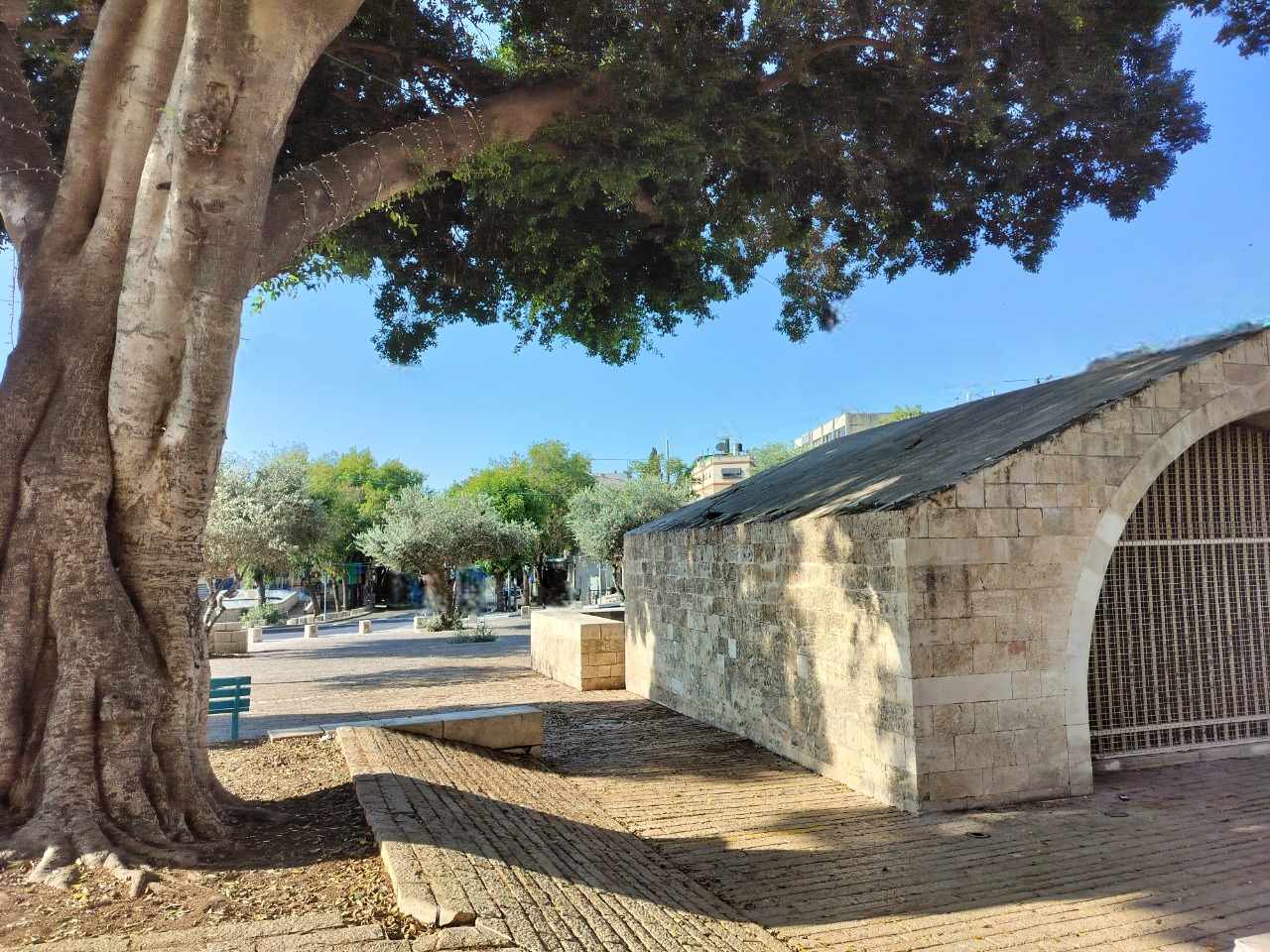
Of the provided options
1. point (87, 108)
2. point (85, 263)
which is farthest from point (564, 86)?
point (85, 263)

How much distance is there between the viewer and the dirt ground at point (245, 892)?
3645 millimetres

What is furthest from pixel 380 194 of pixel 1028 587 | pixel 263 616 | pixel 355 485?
pixel 355 485

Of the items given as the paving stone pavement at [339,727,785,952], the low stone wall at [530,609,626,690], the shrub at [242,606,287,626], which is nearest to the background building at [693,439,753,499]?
the shrub at [242,606,287,626]

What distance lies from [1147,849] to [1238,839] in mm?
765

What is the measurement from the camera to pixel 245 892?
4.10m

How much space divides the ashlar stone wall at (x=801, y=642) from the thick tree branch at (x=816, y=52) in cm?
488

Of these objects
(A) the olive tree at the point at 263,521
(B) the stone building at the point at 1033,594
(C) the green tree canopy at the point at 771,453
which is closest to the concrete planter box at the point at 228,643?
(A) the olive tree at the point at 263,521

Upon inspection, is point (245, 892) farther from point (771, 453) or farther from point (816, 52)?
point (771, 453)

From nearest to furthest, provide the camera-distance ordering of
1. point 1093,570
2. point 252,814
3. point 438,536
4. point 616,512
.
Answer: point 252,814 < point 1093,570 < point 438,536 < point 616,512

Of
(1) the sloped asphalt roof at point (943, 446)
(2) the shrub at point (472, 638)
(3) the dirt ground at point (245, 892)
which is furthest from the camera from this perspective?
(2) the shrub at point (472, 638)

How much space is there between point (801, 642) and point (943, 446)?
2.79 meters

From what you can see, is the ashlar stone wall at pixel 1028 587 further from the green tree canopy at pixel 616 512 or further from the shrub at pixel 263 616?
the shrub at pixel 263 616

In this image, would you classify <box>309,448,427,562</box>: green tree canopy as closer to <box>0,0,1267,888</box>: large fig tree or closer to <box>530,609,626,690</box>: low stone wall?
<box>530,609,626,690</box>: low stone wall

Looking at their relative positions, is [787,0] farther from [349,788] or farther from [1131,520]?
[349,788]
